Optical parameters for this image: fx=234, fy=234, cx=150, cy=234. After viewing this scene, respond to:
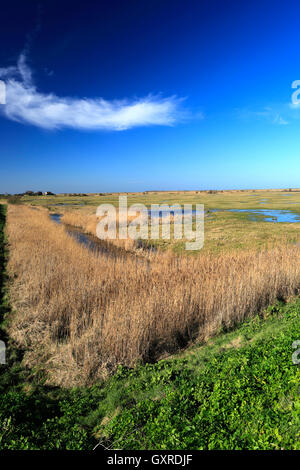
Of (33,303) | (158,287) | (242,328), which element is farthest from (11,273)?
(242,328)

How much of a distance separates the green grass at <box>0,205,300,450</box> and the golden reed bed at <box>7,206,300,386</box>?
649 millimetres

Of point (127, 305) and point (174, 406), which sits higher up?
point (127, 305)

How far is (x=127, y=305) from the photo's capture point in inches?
313

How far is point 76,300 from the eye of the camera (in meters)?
8.97

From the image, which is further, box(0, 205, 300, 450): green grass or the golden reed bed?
the golden reed bed

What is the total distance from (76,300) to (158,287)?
3.19 meters

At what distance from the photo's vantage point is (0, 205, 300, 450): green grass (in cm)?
346

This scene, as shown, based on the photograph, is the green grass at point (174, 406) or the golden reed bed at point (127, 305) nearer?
the green grass at point (174, 406)

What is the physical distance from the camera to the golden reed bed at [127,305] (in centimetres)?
655

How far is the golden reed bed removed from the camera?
655 centimetres

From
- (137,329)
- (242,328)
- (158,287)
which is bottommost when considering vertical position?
(242,328)

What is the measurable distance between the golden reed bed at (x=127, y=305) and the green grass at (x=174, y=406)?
65 cm

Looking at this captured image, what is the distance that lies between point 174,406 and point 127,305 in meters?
3.98
